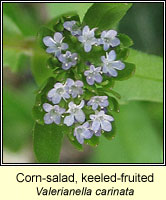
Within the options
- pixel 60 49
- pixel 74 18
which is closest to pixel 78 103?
pixel 60 49

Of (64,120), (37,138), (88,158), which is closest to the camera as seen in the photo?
(64,120)

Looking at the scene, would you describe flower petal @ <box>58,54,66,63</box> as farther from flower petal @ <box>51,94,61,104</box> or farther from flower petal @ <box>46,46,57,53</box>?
flower petal @ <box>51,94,61,104</box>

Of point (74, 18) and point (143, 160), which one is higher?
A: point (74, 18)

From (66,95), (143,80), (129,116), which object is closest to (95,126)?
(66,95)

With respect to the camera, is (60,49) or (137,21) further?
(137,21)

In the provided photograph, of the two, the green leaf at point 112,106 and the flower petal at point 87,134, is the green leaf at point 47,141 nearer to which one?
the flower petal at point 87,134

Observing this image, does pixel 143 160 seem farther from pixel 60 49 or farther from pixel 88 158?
pixel 60 49

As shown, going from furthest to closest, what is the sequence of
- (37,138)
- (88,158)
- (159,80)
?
(88,158)
(159,80)
(37,138)

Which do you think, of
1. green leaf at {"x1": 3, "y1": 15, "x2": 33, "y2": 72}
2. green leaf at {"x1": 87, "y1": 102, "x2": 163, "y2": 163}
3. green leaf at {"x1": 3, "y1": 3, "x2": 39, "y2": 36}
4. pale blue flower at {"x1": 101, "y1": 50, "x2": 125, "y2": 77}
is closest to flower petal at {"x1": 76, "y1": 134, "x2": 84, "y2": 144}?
pale blue flower at {"x1": 101, "y1": 50, "x2": 125, "y2": 77}
